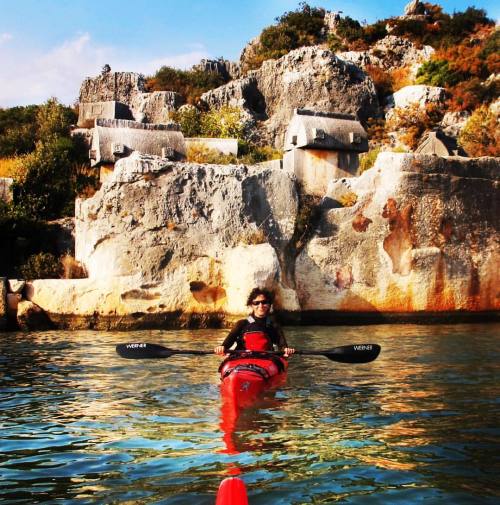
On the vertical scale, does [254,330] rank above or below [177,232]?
below

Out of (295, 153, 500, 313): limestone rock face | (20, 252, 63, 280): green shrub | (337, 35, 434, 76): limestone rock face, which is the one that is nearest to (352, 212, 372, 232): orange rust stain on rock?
(295, 153, 500, 313): limestone rock face

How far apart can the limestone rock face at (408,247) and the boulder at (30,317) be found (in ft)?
17.4

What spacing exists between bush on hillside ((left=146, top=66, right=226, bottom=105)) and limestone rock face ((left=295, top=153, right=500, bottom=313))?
24.4 m

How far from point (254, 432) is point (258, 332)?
2.82 m

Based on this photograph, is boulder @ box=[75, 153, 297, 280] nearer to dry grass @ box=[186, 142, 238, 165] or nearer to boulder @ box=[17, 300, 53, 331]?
boulder @ box=[17, 300, 53, 331]

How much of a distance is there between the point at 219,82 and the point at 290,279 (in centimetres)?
2755

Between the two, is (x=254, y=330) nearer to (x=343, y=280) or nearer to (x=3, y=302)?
(x=3, y=302)

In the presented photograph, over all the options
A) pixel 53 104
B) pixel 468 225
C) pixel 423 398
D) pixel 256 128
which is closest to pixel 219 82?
pixel 256 128

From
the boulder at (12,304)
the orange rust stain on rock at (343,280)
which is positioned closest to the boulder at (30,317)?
the boulder at (12,304)

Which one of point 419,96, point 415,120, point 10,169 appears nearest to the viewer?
point 10,169

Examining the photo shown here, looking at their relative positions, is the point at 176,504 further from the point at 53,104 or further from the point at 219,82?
the point at 219,82

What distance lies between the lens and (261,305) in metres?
8.60

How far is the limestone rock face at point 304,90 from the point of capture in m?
36.0

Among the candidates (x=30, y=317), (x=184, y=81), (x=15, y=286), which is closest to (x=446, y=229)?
(x=30, y=317)
